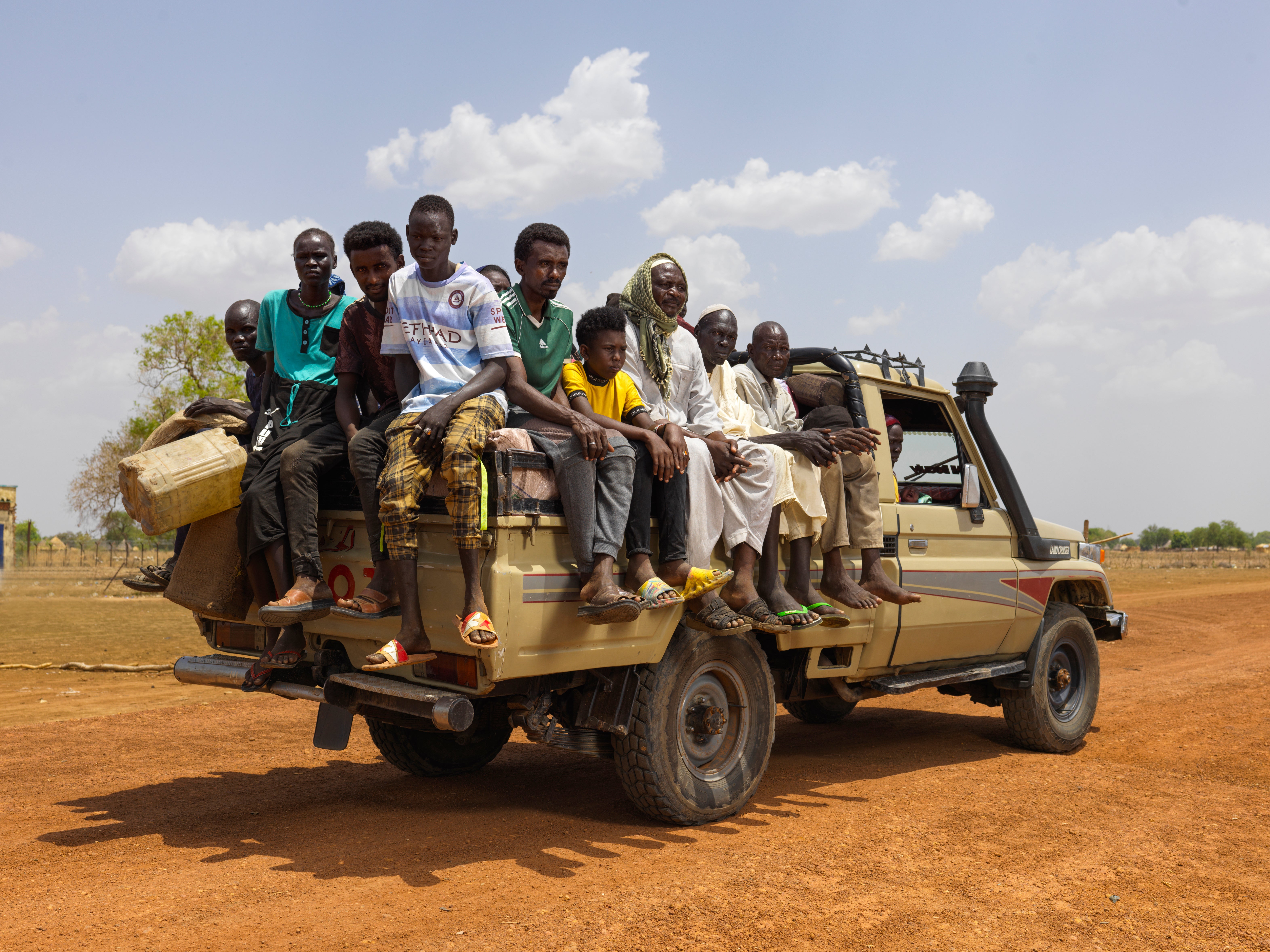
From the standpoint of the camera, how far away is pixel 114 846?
473 centimetres

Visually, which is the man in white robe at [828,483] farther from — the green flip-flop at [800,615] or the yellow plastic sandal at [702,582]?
the yellow plastic sandal at [702,582]

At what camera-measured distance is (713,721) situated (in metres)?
5.14

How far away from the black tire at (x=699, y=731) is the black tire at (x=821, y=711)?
3.12m

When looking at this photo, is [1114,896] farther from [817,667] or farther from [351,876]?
[351,876]

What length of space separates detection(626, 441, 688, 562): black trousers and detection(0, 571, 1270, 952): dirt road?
136cm

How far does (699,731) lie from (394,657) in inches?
68.7

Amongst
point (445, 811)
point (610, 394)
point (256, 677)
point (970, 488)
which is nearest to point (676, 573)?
point (610, 394)

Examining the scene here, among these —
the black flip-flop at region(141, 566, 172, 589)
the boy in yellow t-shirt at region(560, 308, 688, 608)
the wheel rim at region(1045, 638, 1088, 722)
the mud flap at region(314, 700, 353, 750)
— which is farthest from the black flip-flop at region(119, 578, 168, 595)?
the wheel rim at region(1045, 638, 1088, 722)

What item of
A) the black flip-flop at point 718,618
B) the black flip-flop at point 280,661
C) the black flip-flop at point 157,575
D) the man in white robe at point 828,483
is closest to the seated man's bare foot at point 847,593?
the man in white robe at point 828,483

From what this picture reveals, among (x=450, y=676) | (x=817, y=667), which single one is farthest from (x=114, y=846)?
(x=817, y=667)

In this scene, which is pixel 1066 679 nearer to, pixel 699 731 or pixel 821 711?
pixel 821 711

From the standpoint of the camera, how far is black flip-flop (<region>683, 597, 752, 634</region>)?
15.9ft

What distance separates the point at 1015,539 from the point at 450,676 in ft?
14.7

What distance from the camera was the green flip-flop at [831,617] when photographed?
5.39m
